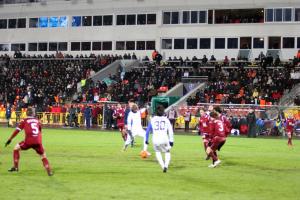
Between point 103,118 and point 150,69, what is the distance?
38.0 feet

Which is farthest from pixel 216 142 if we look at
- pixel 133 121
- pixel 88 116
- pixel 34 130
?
pixel 88 116

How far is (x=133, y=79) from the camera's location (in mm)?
63719

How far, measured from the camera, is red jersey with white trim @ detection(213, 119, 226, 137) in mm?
23016

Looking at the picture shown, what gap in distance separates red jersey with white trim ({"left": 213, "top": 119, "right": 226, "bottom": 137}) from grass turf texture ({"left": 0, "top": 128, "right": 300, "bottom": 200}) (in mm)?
1135

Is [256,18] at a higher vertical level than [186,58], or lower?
higher

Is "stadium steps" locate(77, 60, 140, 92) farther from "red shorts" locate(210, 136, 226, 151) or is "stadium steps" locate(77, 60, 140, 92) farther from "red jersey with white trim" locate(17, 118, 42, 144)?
"red jersey with white trim" locate(17, 118, 42, 144)

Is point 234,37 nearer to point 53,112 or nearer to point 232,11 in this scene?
point 232,11

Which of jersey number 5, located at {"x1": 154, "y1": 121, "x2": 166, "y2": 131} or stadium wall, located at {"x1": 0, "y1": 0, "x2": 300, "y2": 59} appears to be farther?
stadium wall, located at {"x1": 0, "y1": 0, "x2": 300, "y2": 59}

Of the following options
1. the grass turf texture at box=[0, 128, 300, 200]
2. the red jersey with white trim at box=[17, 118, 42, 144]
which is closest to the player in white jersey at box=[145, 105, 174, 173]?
the grass turf texture at box=[0, 128, 300, 200]

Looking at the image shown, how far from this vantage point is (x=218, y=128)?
2316 centimetres

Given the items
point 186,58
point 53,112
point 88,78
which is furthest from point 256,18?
point 53,112

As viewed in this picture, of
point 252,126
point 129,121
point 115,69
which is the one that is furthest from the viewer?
point 115,69

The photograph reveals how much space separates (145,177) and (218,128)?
198 inches

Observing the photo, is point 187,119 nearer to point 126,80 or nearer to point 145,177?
point 126,80
